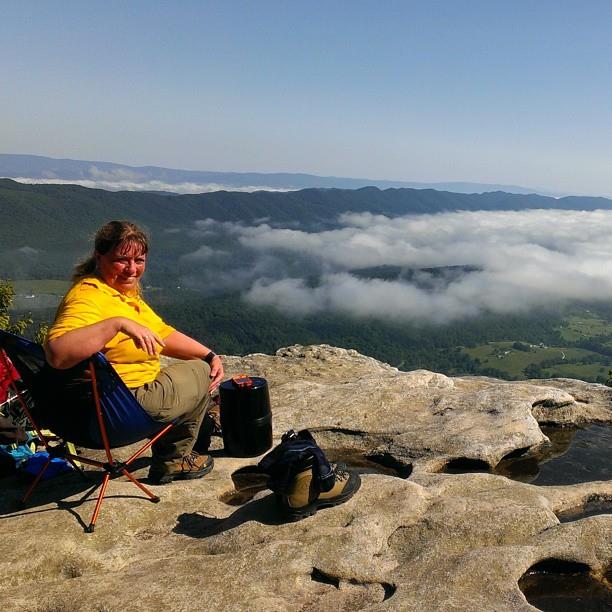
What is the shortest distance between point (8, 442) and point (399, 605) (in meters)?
7.62

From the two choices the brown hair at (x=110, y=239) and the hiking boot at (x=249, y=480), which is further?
the hiking boot at (x=249, y=480)

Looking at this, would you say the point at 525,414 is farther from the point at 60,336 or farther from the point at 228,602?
the point at 60,336

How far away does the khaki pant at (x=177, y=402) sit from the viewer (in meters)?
7.07

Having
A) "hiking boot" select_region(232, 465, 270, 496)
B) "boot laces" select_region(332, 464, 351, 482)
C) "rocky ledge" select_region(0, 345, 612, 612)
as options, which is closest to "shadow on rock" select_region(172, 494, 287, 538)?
"rocky ledge" select_region(0, 345, 612, 612)

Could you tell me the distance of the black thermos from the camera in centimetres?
916

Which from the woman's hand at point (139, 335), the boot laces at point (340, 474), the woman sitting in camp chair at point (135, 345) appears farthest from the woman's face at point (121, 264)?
the boot laces at point (340, 474)

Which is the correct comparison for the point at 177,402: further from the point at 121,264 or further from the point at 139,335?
the point at 121,264

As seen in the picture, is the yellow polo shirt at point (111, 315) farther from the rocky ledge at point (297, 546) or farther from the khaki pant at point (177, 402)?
the rocky ledge at point (297, 546)

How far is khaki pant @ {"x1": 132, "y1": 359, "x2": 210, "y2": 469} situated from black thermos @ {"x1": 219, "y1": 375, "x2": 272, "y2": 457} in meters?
1.13

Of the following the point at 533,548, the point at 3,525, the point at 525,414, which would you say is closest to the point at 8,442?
the point at 3,525

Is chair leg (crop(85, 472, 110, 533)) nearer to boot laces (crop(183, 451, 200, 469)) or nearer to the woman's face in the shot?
boot laces (crop(183, 451, 200, 469))

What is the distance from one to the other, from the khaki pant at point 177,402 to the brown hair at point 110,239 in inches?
73.2

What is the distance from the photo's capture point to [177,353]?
8.48 m

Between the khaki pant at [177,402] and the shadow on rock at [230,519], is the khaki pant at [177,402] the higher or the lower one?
the higher one
